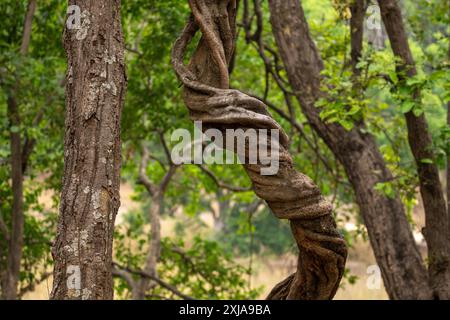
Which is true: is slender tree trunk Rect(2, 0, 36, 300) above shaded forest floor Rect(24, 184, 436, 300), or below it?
above

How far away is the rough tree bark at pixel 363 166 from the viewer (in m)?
6.25

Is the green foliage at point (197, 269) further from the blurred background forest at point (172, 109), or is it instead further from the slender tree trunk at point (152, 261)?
the slender tree trunk at point (152, 261)

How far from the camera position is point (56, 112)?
8109mm

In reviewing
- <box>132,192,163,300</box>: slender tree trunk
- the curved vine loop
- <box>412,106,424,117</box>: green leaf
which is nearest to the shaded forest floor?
<box>132,192,163,300</box>: slender tree trunk

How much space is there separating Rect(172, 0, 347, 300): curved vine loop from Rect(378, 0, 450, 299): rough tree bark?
2628mm

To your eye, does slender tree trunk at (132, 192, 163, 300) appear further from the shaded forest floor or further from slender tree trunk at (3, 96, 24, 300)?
the shaded forest floor

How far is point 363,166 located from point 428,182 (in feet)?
2.35

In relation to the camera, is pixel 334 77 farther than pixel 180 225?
No

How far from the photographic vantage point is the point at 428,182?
5.91m

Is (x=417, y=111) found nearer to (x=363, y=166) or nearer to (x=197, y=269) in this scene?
(x=363, y=166)

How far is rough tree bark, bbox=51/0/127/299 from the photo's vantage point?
2.85 meters
